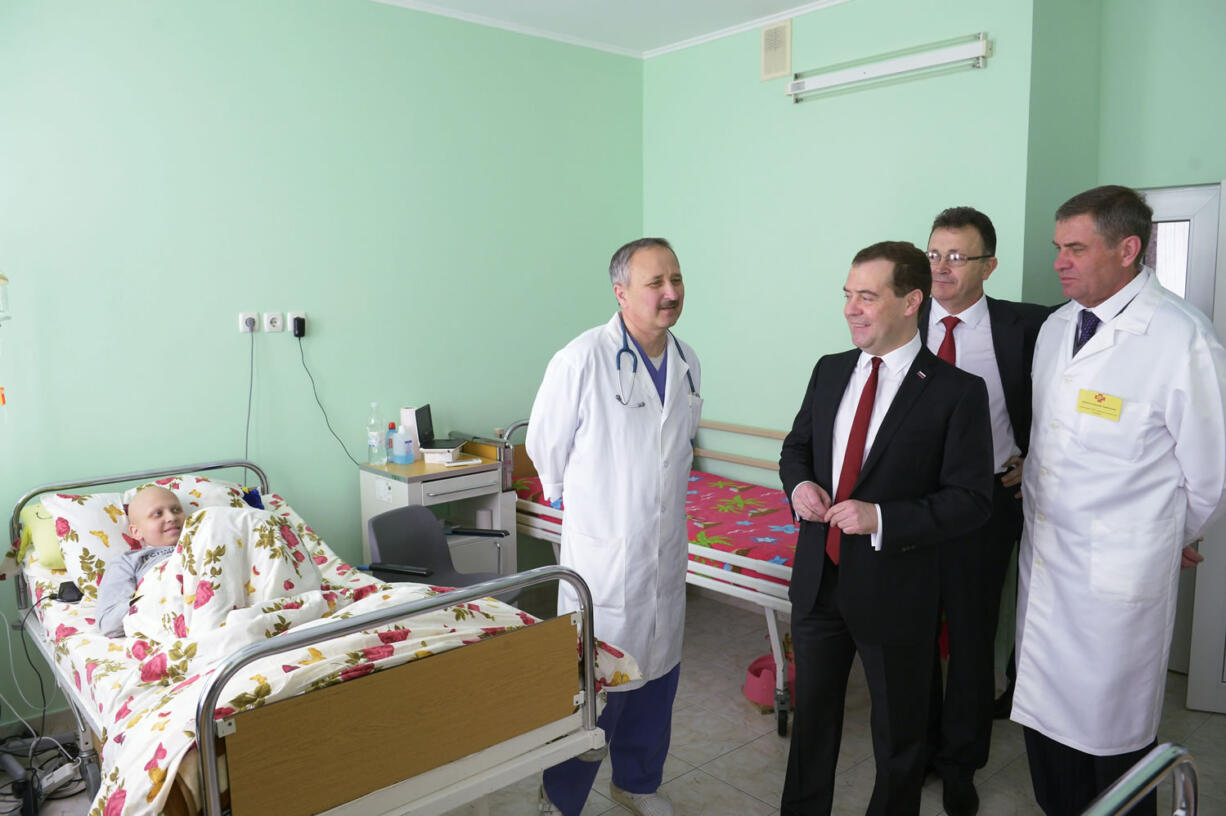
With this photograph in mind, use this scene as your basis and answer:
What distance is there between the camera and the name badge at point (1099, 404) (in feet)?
7.61

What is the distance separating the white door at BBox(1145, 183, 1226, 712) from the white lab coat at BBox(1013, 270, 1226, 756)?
1387 mm

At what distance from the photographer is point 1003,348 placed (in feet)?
9.38

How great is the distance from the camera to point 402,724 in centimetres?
187

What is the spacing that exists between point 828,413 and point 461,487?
2117mm

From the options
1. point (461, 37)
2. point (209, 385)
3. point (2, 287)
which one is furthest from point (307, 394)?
point (461, 37)

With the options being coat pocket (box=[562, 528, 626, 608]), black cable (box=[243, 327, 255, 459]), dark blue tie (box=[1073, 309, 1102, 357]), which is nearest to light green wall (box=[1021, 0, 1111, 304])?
dark blue tie (box=[1073, 309, 1102, 357])

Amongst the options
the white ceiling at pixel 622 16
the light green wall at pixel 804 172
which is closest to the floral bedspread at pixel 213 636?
the light green wall at pixel 804 172

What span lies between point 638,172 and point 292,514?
2859mm

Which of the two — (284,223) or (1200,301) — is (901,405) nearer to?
(1200,301)

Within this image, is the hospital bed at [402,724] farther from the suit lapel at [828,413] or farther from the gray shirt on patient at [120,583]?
the suit lapel at [828,413]

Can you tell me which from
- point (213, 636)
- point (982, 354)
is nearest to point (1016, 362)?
point (982, 354)

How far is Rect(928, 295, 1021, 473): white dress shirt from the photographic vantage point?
285cm

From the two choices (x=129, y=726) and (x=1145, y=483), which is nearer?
(x=129, y=726)

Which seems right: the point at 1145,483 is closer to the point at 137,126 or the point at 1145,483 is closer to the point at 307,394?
the point at 307,394
